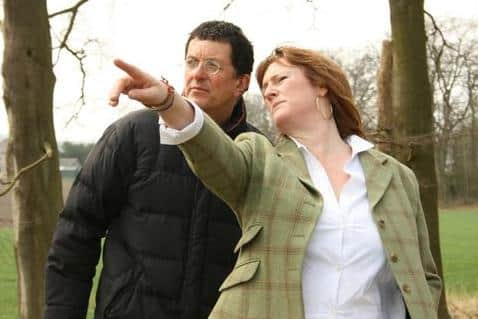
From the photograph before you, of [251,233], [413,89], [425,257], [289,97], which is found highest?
[413,89]

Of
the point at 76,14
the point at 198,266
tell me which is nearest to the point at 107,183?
the point at 198,266

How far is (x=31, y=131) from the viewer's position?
5.16m

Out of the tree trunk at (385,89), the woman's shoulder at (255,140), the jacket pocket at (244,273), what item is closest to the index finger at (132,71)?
the woman's shoulder at (255,140)

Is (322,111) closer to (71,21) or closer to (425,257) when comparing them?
(425,257)

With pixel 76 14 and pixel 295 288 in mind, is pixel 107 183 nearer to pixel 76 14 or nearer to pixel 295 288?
pixel 295 288

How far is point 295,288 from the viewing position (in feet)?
6.70

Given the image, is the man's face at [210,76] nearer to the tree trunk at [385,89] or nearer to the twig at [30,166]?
the twig at [30,166]

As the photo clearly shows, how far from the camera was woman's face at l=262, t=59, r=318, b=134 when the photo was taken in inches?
90.3

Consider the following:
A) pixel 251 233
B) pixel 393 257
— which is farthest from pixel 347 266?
pixel 251 233

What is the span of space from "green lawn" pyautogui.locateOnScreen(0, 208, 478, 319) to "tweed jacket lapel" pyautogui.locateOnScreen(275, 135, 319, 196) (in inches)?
330

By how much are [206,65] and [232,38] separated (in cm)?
17

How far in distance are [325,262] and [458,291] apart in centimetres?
939

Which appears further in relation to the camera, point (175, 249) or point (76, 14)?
point (76, 14)

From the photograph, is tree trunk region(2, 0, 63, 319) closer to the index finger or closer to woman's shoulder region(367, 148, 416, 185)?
woman's shoulder region(367, 148, 416, 185)
